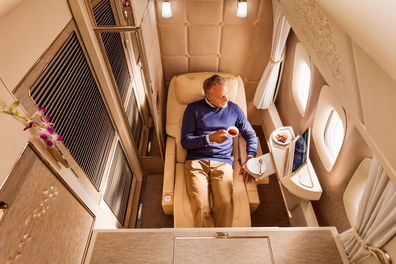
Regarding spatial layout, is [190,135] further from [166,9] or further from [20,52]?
[20,52]

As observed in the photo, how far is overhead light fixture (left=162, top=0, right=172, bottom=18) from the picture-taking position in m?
2.38

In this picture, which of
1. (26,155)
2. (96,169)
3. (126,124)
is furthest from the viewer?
(126,124)

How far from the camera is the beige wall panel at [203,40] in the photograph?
2664 millimetres

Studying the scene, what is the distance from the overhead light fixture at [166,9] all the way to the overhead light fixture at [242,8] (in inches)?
28.0

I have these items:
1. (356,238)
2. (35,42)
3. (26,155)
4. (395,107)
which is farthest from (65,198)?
(356,238)

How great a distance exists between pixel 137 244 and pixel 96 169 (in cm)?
67

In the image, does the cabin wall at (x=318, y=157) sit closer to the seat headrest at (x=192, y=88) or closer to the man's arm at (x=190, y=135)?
the seat headrest at (x=192, y=88)

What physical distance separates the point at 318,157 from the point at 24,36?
2.34 metres

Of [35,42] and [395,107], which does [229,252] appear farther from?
[35,42]

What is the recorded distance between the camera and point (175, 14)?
8.32ft

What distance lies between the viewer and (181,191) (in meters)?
2.35

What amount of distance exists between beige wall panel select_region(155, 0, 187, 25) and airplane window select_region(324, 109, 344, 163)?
1.80m

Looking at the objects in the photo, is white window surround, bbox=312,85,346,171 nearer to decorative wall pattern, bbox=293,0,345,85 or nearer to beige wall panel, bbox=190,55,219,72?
decorative wall pattern, bbox=293,0,345,85

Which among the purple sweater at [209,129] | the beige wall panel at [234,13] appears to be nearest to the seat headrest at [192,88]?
the purple sweater at [209,129]
